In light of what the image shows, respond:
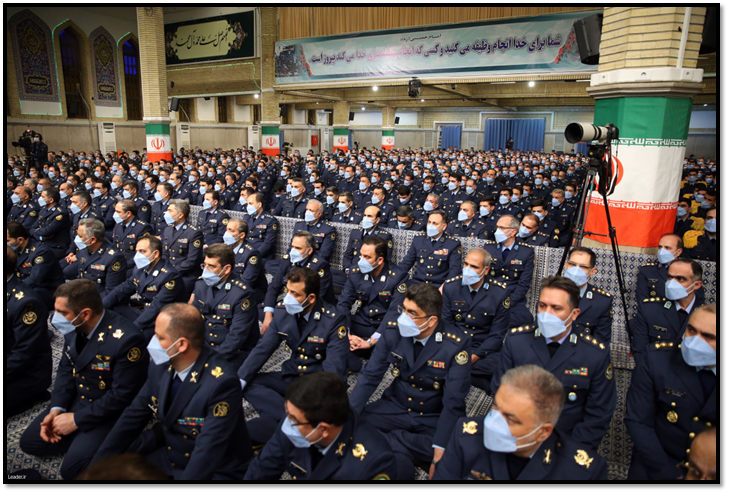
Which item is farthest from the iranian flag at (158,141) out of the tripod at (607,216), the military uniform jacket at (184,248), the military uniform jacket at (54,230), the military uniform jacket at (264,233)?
the tripod at (607,216)

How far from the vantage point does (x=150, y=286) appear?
393cm

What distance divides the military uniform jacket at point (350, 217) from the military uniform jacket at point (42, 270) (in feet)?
13.1

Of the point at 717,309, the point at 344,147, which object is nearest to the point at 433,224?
the point at 717,309

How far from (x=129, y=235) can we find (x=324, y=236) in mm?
2417

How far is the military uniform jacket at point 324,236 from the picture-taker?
560cm

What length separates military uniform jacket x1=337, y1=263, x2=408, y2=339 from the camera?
4.06 metres

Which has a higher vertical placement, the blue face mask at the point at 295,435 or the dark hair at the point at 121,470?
the dark hair at the point at 121,470

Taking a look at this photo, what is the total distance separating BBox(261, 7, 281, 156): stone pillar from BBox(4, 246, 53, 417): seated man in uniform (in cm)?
1705

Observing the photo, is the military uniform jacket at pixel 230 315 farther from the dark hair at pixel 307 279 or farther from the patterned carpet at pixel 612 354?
the dark hair at pixel 307 279

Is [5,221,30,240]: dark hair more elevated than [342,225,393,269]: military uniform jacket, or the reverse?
[5,221,30,240]: dark hair

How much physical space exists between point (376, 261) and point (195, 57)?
21.6m

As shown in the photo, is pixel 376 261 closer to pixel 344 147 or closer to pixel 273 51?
pixel 273 51

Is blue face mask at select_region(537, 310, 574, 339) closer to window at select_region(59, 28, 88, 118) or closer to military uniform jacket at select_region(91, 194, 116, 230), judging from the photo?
military uniform jacket at select_region(91, 194, 116, 230)

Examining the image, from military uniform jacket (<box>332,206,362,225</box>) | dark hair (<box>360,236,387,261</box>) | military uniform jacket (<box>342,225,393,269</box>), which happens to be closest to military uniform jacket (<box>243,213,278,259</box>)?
military uniform jacket (<box>342,225,393,269</box>)
